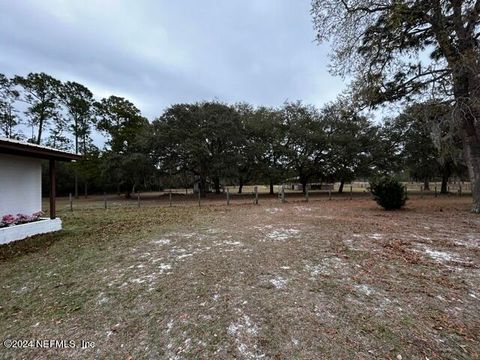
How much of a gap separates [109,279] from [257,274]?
229cm

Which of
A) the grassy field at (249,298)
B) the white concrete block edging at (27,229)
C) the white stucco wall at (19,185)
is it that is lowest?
the grassy field at (249,298)

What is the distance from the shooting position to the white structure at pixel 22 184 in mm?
6180

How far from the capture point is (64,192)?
3052 centimetres

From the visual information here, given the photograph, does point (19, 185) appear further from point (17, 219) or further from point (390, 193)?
point (390, 193)

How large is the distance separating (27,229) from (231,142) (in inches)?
661

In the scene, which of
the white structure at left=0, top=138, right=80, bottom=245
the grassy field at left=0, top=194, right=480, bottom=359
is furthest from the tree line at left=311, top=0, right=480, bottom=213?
the white structure at left=0, top=138, right=80, bottom=245

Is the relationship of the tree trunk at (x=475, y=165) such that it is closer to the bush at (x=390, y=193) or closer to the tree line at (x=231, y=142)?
the bush at (x=390, y=193)

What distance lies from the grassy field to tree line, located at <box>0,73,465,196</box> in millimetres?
16029

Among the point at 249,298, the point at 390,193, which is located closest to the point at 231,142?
the point at 390,193

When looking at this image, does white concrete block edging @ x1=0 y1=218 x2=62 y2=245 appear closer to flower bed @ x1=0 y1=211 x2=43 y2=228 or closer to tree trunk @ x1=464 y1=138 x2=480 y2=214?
flower bed @ x1=0 y1=211 x2=43 y2=228

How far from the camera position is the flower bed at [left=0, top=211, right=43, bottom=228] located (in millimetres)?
6311

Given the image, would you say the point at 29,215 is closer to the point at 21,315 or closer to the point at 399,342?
the point at 21,315

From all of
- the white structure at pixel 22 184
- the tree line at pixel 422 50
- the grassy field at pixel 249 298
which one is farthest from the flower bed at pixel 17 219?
the tree line at pixel 422 50

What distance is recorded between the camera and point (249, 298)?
10.1ft
